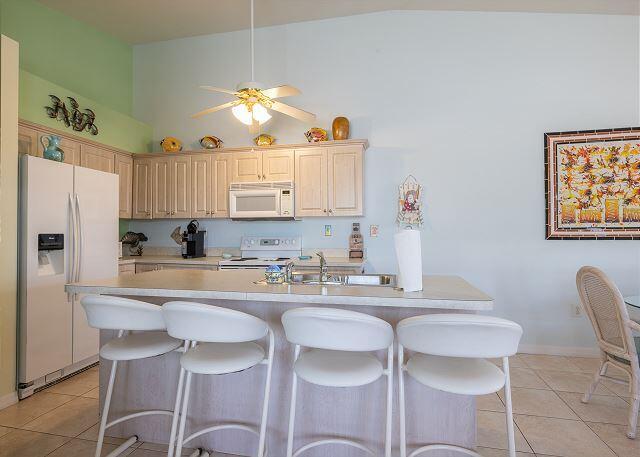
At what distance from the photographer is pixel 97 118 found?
3.79m

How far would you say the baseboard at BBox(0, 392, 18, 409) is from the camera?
240cm

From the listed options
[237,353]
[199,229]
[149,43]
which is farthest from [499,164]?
[149,43]

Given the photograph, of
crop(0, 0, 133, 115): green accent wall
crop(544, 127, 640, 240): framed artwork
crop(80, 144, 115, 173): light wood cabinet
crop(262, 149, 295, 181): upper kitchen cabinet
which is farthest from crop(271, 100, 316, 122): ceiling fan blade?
crop(0, 0, 133, 115): green accent wall

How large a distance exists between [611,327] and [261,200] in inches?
124

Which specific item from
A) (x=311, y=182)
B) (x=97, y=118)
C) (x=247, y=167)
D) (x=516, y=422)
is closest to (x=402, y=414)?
(x=516, y=422)

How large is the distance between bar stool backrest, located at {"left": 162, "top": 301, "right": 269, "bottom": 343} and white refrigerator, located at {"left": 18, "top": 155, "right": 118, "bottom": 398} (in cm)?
184

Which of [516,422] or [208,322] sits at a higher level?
[208,322]

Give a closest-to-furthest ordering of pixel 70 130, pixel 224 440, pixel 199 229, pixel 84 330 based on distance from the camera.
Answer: pixel 224 440 < pixel 84 330 < pixel 70 130 < pixel 199 229

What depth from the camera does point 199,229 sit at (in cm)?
442

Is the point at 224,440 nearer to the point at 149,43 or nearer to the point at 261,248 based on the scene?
the point at 261,248

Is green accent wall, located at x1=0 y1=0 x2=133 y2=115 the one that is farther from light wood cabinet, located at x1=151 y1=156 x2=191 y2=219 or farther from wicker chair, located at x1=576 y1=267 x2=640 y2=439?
wicker chair, located at x1=576 y1=267 x2=640 y2=439

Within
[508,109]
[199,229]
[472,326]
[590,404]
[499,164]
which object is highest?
[508,109]

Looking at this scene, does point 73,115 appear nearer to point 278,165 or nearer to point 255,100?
point 278,165

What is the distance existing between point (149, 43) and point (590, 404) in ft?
19.4
